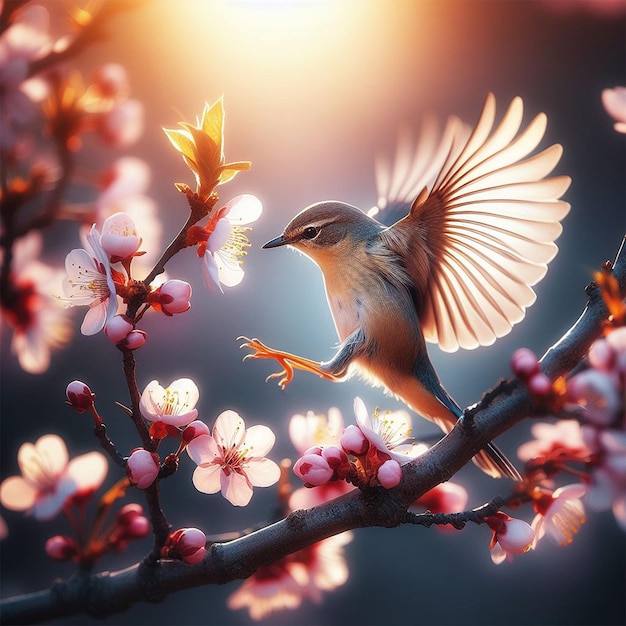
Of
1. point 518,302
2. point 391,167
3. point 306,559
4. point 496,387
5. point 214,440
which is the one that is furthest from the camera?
point 391,167

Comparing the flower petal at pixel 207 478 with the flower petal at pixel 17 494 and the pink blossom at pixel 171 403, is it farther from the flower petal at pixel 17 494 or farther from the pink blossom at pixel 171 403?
the flower petal at pixel 17 494

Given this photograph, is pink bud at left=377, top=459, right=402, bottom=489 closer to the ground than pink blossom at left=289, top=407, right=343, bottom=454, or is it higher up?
higher up

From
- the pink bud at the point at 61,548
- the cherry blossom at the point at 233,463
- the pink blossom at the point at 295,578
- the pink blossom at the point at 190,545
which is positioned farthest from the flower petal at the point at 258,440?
the pink blossom at the point at 295,578

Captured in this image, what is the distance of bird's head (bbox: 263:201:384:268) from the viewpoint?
1068mm

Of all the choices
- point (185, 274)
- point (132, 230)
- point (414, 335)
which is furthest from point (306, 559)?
point (185, 274)

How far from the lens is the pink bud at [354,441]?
68 cm

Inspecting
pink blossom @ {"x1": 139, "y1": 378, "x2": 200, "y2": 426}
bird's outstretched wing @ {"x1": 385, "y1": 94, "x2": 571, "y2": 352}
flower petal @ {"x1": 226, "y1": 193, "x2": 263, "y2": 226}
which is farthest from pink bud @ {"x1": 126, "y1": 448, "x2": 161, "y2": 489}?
bird's outstretched wing @ {"x1": 385, "y1": 94, "x2": 571, "y2": 352}

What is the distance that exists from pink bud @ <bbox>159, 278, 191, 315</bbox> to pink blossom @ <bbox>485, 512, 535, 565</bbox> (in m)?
0.37

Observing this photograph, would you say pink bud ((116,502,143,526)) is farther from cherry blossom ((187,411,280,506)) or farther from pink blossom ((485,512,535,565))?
pink blossom ((485,512,535,565))

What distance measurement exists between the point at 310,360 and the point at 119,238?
33 centimetres

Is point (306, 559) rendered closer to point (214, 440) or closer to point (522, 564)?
point (214, 440)

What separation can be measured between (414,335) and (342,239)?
Result: 193mm

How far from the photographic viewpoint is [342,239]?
1.11 metres

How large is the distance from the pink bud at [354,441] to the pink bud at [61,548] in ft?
1.04
